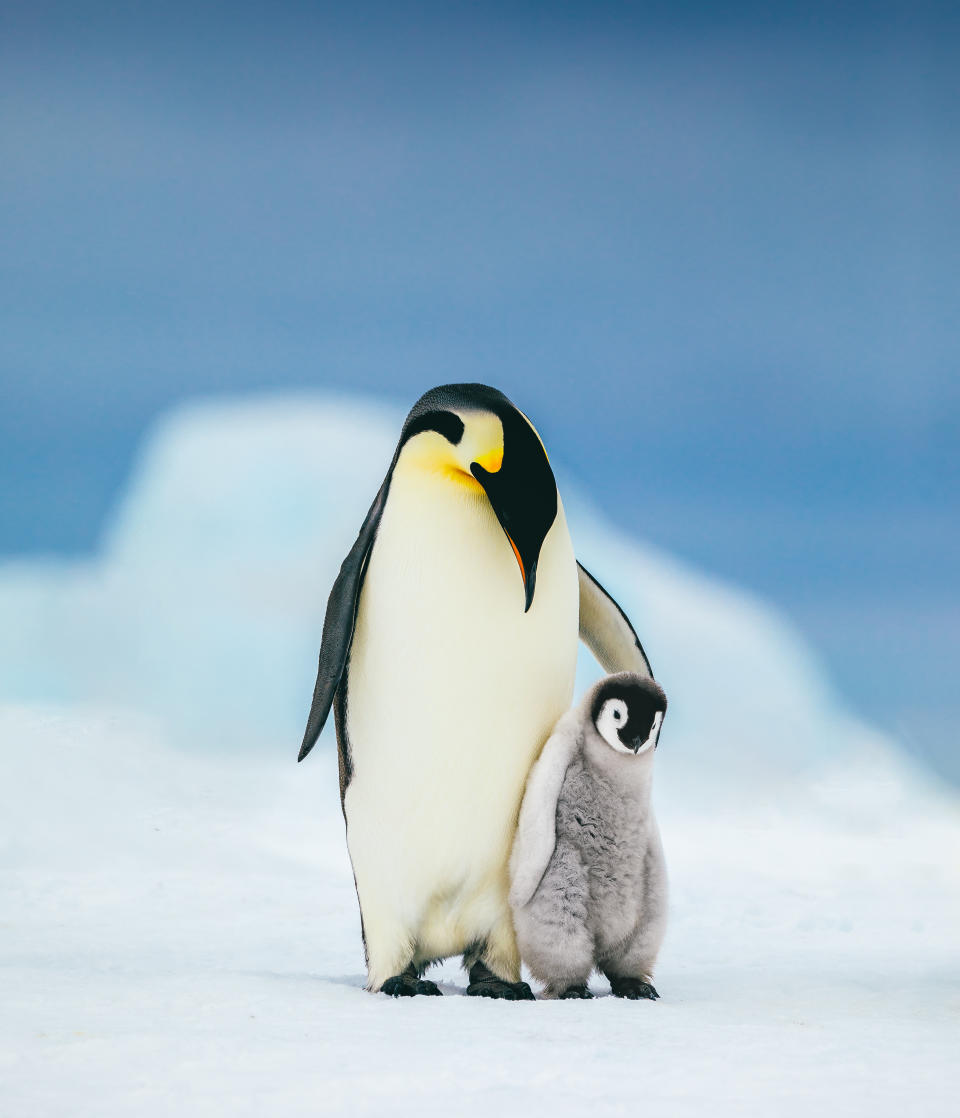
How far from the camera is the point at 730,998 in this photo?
2455 millimetres

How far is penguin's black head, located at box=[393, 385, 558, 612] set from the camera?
2.26 m

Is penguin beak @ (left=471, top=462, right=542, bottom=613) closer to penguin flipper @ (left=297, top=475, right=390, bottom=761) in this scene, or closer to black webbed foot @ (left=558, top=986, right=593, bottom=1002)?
penguin flipper @ (left=297, top=475, right=390, bottom=761)

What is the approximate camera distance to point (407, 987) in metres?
2.36

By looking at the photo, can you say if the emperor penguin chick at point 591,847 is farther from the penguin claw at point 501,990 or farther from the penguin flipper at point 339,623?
the penguin flipper at point 339,623

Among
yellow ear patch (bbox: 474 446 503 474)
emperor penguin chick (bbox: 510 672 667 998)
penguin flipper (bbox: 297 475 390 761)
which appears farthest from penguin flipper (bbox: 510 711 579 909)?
yellow ear patch (bbox: 474 446 503 474)

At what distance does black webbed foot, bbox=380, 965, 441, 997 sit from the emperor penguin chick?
18 cm

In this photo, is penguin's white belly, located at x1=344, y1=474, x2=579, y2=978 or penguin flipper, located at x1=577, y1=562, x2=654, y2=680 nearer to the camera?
penguin's white belly, located at x1=344, y1=474, x2=579, y2=978

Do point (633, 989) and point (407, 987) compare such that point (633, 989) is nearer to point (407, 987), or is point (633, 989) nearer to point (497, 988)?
point (497, 988)

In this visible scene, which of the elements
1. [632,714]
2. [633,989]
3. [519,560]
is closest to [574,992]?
[633,989]

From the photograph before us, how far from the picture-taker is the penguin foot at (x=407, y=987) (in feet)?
7.70

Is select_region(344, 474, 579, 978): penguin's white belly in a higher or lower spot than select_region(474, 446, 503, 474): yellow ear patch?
lower

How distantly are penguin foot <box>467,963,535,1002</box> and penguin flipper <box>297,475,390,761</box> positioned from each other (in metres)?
0.55

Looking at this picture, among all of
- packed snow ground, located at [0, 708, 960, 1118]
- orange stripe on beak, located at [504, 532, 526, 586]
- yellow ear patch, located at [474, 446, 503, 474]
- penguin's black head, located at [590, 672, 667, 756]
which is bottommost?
packed snow ground, located at [0, 708, 960, 1118]

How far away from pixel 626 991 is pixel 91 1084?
3.42 ft
